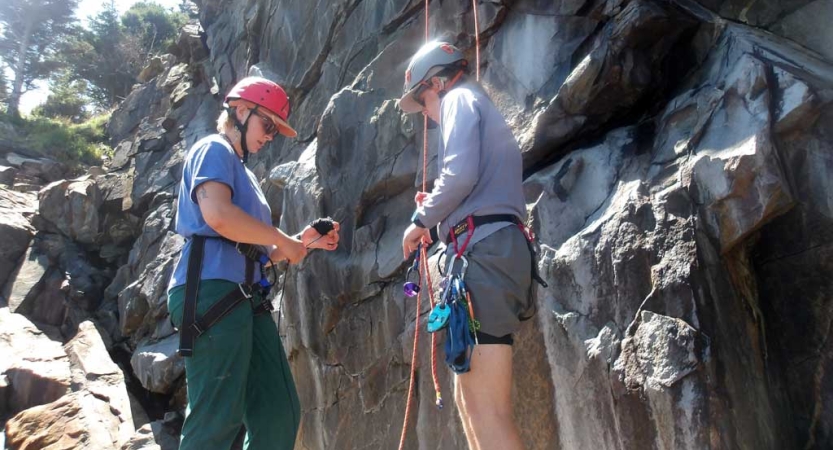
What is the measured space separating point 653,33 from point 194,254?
151 inches

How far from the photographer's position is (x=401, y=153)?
272 inches

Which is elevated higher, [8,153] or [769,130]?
[8,153]

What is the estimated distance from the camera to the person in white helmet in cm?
347

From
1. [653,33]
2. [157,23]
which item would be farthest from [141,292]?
[157,23]

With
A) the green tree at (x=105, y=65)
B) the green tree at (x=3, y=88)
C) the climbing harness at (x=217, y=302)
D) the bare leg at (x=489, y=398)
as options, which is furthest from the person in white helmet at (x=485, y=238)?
the green tree at (x=3, y=88)

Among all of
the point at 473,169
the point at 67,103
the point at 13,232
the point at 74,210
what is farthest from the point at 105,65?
the point at 473,169

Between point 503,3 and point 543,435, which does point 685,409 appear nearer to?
point 543,435

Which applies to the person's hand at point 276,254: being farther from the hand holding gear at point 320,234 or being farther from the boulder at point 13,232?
the boulder at point 13,232

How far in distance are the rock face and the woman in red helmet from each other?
5.39 feet

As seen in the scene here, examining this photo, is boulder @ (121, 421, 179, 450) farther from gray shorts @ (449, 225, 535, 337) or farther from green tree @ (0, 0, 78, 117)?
green tree @ (0, 0, 78, 117)

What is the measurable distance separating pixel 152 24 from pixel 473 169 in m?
31.1

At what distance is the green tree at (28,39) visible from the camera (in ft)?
100

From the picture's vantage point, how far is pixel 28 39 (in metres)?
30.8

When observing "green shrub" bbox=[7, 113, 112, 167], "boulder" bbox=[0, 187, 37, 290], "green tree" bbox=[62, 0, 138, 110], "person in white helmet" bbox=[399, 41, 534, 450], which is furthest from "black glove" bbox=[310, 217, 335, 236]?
"green tree" bbox=[62, 0, 138, 110]
